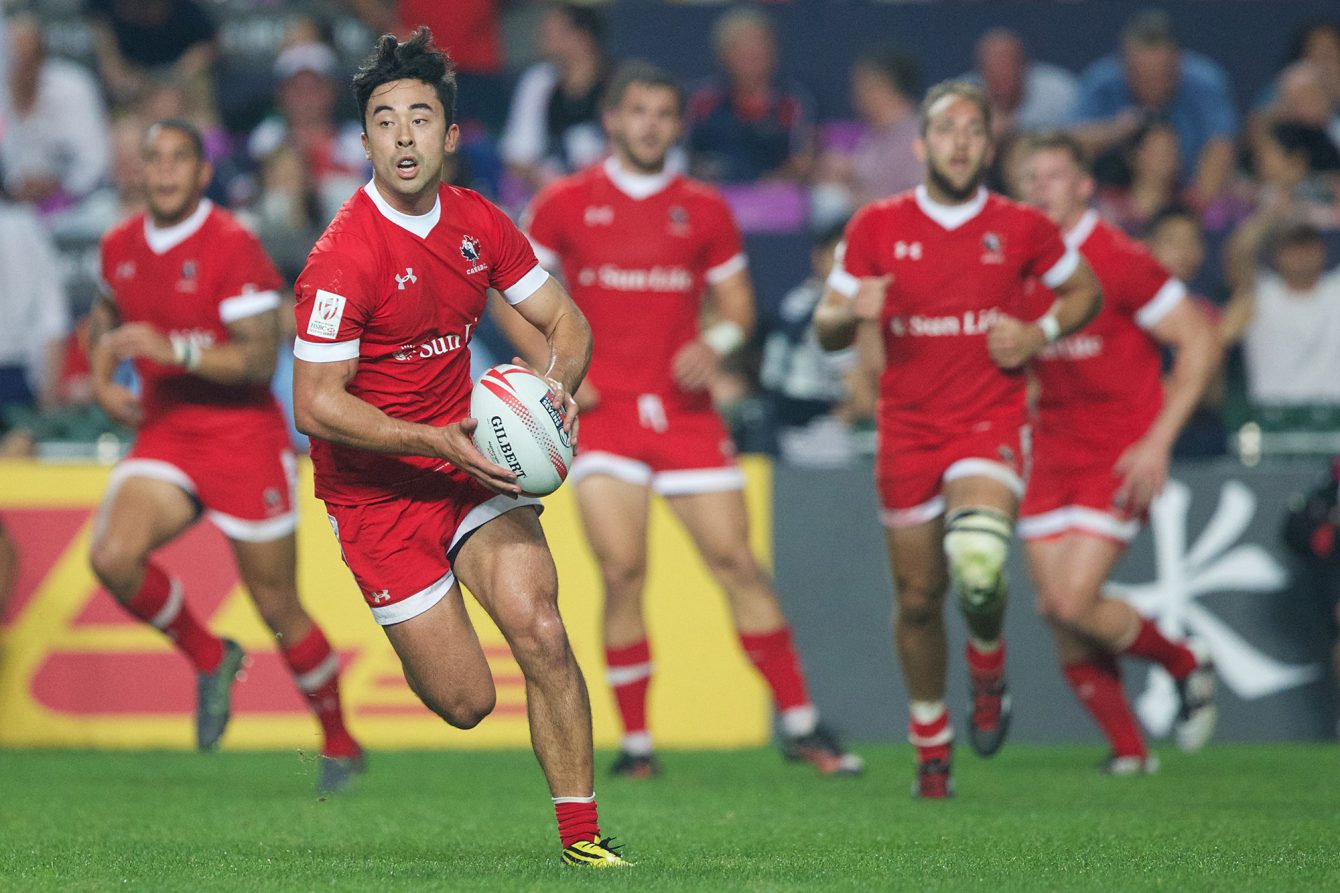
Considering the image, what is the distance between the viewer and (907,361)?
7316 mm

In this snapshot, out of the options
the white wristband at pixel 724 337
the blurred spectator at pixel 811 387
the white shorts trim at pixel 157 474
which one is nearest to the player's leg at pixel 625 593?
the white wristband at pixel 724 337

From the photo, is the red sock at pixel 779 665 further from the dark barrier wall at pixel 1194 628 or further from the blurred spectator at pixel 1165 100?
the blurred spectator at pixel 1165 100

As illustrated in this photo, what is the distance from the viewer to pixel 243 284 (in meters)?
7.91

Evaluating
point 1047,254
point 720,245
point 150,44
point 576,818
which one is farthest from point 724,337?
point 150,44

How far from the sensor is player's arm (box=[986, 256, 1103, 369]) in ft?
23.1

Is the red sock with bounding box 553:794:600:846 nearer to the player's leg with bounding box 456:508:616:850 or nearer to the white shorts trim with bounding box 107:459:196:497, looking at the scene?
the player's leg with bounding box 456:508:616:850

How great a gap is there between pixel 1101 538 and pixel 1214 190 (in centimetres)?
554

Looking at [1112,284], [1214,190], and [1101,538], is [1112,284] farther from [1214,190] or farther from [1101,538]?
[1214,190]

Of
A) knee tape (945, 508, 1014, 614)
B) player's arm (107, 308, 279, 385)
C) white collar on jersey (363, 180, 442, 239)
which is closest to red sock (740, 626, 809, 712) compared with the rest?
knee tape (945, 508, 1014, 614)

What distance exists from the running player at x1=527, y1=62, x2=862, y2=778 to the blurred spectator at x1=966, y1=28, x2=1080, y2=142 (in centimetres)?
474

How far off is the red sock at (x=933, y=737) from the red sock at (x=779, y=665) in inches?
49.2

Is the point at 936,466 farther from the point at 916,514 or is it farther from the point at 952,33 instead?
the point at 952,33

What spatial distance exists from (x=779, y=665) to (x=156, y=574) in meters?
2.74

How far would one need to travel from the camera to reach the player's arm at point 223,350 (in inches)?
301
